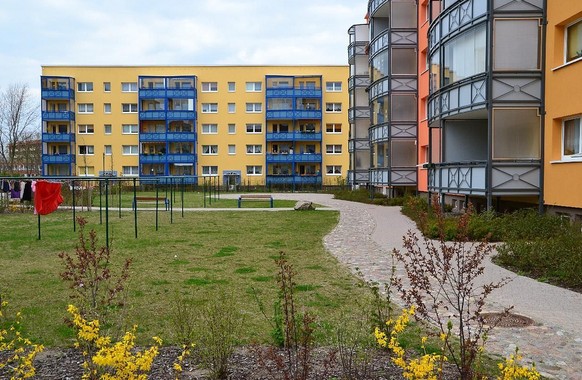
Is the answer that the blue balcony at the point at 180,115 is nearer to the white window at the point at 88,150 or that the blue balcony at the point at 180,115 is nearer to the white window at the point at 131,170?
the white window at the point at 131,170

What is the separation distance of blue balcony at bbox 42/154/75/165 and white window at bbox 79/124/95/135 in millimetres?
3363

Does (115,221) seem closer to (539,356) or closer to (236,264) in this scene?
(236,264)

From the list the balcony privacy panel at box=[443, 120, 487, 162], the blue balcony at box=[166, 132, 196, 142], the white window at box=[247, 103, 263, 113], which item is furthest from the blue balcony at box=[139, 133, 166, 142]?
the balcony privacy panel at box=[443, 120, 487, 162]

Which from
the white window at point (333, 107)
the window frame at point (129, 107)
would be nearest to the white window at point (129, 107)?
the window frame at point (129, 107)

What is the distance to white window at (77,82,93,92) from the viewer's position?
219 ft

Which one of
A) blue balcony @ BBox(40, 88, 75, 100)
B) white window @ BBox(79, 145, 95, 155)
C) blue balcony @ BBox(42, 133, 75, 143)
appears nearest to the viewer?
blue balcony @ BBox(40, 88, 75, 100)

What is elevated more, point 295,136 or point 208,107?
point 208,107

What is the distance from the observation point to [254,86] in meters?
66.5

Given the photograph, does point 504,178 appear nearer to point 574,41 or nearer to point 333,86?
point 574,41

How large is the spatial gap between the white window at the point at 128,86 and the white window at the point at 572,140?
193ft

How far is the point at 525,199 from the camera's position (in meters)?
17.6

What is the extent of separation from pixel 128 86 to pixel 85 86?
5531 mm

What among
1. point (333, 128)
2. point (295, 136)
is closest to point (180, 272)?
point (295, 136)

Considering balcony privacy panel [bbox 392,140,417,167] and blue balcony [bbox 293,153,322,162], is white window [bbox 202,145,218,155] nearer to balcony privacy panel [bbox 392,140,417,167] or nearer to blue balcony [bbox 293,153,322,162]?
blue balcony [bbox 293,153,322,162]
